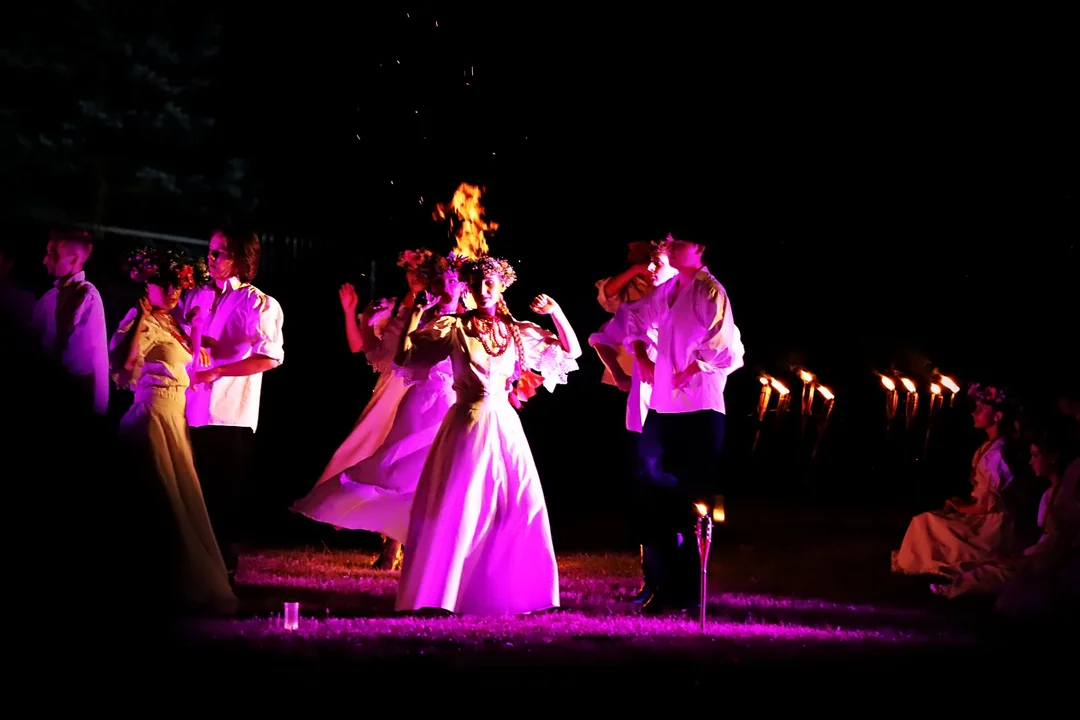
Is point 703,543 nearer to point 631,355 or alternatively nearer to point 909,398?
point 631,355

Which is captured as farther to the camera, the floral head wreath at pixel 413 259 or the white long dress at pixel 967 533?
the white long dress at pixel 967 533

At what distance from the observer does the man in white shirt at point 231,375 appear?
30.2 feet

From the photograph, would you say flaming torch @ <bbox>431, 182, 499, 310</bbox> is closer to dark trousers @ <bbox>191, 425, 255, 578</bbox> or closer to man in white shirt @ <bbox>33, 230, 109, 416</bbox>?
dark trousers @ <bbox>191, 425, 255, 578</bbox>

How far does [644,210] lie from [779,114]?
2030mm

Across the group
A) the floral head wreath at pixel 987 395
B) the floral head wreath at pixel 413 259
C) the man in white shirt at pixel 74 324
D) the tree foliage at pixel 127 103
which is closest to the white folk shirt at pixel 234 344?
the man in white shirt at pixel 74 324

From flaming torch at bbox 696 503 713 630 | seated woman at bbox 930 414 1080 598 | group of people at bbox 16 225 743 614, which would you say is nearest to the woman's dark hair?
group of people at bbox 16 225 743 614

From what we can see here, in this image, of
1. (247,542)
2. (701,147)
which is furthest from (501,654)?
(701,147)

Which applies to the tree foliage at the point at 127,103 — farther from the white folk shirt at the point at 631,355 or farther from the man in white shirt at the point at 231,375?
the white folk shirt at the point at 631,355

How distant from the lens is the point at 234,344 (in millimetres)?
9242

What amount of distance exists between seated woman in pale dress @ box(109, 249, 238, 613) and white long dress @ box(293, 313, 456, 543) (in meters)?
1.53

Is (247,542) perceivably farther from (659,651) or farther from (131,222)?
(131,222)

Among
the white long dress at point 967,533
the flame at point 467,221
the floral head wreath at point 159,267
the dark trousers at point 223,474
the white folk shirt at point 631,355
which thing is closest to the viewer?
the floral head wreath at point 159,267

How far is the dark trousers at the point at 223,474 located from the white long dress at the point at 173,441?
3.32 ft

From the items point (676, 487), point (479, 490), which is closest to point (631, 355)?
point (676, 487)
